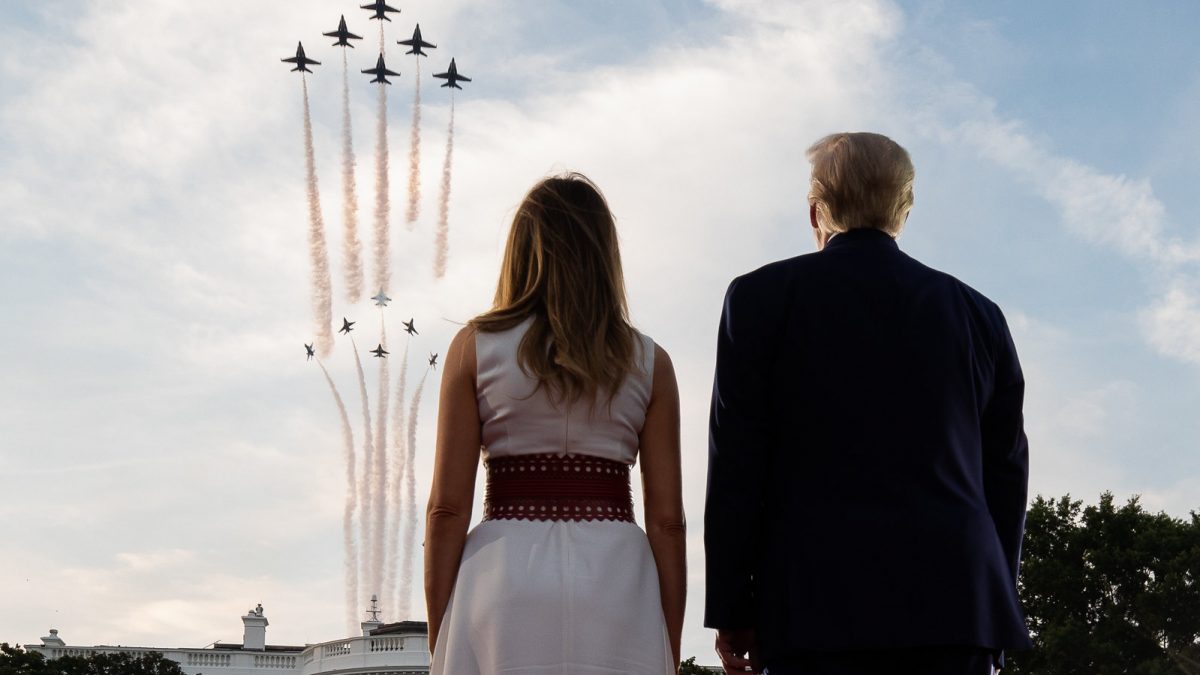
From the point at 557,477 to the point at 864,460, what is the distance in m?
1.44

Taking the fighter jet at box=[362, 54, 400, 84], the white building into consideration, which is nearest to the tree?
the white building

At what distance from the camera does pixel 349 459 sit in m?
89.9

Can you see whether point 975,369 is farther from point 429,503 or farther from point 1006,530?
point 429,503

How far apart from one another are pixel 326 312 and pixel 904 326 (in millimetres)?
83710

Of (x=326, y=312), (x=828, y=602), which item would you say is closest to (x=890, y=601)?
(x=828, y=602)

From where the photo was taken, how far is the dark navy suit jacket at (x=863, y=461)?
629 centimetres

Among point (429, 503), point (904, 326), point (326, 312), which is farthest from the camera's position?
point (326, 312)

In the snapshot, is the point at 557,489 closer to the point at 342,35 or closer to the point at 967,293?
the point at 967,293

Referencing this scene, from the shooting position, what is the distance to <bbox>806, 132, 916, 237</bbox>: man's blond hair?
7.04 meters

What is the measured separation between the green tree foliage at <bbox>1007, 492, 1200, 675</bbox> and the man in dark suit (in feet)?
158

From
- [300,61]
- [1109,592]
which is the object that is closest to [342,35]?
[300,61]

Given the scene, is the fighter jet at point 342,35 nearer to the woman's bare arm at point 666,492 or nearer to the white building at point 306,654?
the white building at point 306,654

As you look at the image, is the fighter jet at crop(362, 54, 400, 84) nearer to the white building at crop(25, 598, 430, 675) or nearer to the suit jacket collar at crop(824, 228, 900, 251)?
the white building at crop(25, 598, 430, 675)

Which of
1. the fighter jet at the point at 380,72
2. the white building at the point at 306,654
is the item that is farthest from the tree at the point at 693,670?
the fighter jet at the point at 380,72
